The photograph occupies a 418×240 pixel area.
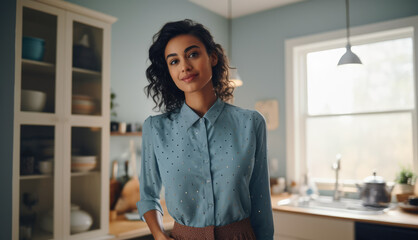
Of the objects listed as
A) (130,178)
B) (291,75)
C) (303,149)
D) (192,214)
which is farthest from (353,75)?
(192,214)

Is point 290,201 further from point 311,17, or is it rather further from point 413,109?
point 311,17

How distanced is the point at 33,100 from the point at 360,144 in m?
2.75

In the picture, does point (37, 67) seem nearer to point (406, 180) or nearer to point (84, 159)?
point (84, 159)

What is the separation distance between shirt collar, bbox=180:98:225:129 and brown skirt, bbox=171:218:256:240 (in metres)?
0.34

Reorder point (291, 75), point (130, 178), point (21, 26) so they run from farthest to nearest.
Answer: point (291, 75) < point (130, 178) < point (21, 26)

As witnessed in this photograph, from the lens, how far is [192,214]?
1.11 meters

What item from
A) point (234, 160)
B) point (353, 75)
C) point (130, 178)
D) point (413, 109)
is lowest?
point (130, 178)

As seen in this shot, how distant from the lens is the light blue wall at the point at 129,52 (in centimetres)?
277

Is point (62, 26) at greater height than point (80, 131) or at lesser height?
greater

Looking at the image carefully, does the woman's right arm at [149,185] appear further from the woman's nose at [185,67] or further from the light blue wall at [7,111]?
the light blue wall at [7,111]

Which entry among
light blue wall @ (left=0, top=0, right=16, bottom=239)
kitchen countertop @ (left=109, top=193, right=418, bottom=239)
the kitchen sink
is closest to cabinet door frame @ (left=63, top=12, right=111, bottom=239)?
kitchen countertop @ (left=109, top=193, right=418, bottom=239)

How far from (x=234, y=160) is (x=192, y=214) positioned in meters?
0.22

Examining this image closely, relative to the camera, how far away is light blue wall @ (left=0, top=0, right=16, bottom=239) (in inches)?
71.4

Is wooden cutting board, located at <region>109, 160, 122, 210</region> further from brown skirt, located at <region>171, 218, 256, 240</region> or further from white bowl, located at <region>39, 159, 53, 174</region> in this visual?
brown skirt, located at <region>171, 218, 256, 240</region>
